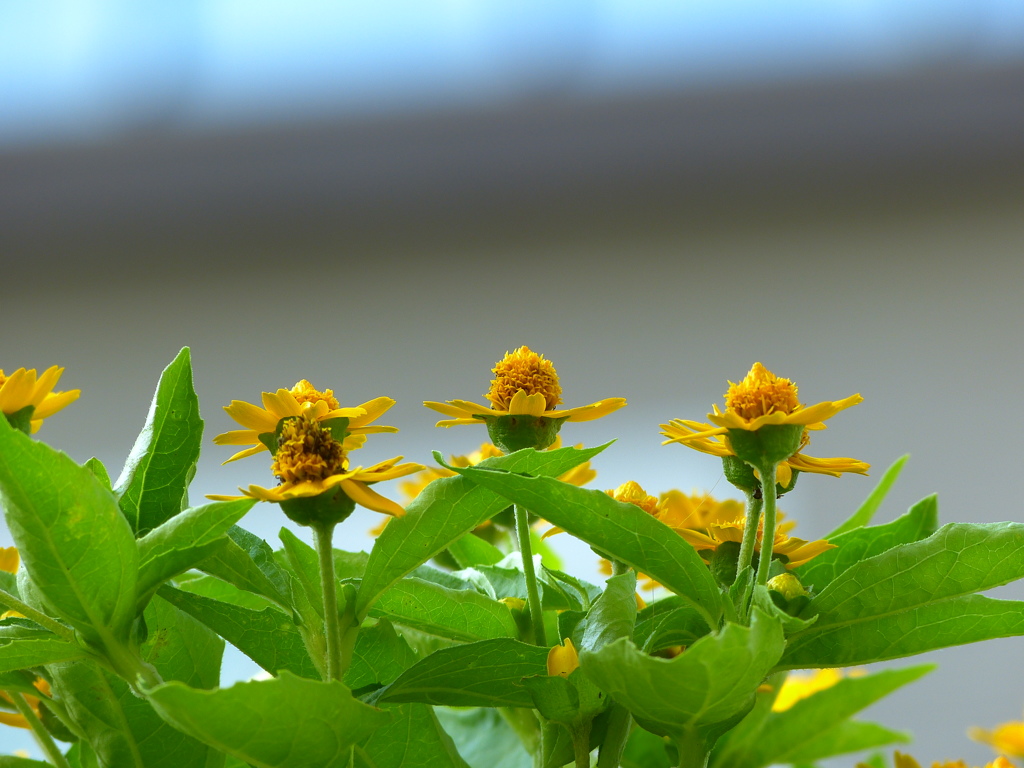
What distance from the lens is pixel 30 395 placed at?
0.25 metres

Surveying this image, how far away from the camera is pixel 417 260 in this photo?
209 cm

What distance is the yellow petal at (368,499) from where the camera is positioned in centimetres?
19

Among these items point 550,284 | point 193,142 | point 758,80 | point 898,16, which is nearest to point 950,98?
point 898,16

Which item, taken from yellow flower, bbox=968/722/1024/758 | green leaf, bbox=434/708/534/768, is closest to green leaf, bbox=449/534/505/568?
green leaf, bbox=434/708/534/768

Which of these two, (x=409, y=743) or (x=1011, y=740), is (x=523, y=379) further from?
(x=1011, y=740)

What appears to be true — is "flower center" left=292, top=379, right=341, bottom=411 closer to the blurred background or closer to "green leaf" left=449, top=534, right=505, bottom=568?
"green leaf" left=449, top=534, right=505, bottom=568

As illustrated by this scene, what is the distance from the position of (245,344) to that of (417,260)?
0.41 m

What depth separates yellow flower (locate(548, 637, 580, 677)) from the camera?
198 mm

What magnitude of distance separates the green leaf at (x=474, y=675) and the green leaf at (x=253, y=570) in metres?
0.03

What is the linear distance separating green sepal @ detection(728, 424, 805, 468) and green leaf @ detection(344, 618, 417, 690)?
0.09 m

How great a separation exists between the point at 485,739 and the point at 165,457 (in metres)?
0.15

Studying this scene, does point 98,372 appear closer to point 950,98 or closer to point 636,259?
point 636,259

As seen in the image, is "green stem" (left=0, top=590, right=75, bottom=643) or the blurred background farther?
the blurred background

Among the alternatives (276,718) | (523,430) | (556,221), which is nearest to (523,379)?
(523,430)
